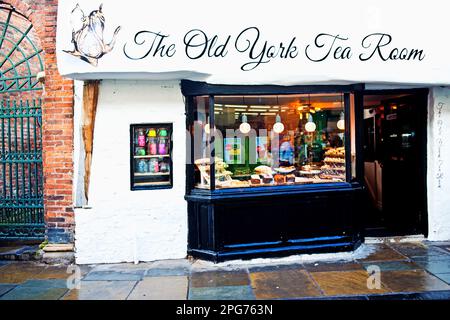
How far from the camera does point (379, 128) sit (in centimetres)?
868

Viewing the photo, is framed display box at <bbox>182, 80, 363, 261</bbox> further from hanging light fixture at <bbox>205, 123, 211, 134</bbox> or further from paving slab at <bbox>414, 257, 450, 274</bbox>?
paving slab at <bbox>414, 257, 450, 274</bbox>

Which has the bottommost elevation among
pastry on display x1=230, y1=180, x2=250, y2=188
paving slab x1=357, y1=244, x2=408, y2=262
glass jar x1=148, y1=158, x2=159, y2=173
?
paving slab x1=357, y1=244, x2=408, y2=262

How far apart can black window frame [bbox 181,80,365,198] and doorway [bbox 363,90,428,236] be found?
85 cm

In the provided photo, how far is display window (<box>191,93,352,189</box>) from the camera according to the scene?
6.48 meters

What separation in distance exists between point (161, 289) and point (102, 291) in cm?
77

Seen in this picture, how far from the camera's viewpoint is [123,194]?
636 centimetres

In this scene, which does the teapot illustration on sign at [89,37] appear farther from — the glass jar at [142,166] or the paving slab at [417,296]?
the paving slab at [417,296]

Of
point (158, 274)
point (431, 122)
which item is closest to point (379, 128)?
point (431, 122)

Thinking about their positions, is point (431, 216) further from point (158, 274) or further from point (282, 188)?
point (158, 274)

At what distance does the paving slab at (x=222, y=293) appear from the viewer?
4.93 metres

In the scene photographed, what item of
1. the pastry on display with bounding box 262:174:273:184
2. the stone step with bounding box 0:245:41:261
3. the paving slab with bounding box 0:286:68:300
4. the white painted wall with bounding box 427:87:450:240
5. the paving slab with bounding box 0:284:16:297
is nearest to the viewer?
the paving slab with bounding box 0:286:68:300

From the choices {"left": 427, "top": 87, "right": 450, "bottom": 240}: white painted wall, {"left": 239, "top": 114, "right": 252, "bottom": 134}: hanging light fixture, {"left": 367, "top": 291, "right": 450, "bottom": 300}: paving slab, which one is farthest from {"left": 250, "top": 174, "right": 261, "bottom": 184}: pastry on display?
{"left": 427, "top": 87, "right": 450, "bottom": 240}: white painted wall

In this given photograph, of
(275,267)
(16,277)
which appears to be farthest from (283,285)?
(16,277)

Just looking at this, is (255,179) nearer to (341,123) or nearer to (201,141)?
(201,141)
